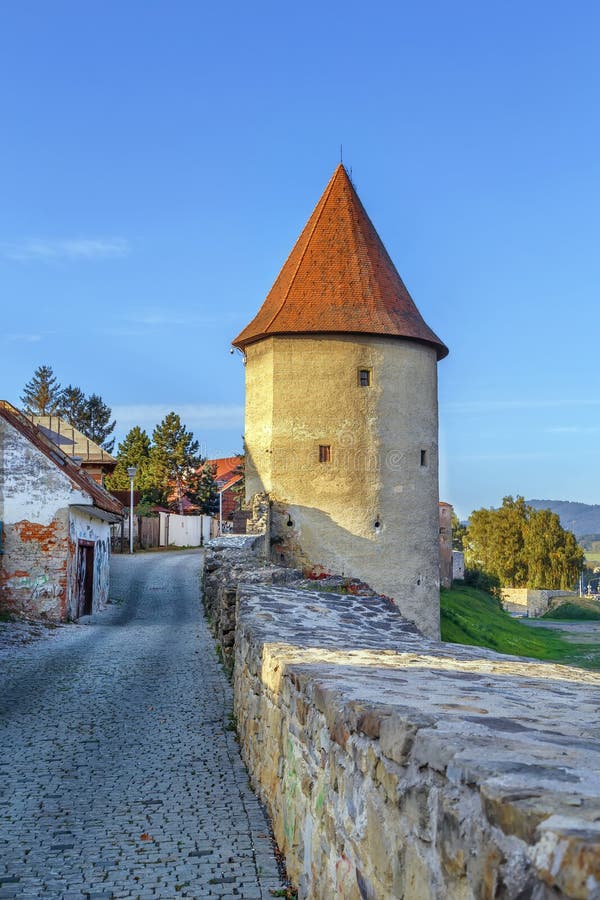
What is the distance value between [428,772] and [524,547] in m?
86.3

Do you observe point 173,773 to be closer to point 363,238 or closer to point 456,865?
point 456,865

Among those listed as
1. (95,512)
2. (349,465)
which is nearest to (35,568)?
(95,512)

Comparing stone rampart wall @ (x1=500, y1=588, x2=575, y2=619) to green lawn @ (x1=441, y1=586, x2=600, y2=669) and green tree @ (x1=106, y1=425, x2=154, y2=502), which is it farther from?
green tree @ (x1=106, y1=425, x2=154, y2=502)

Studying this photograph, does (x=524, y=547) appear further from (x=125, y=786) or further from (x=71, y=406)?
(x=125, y=786)

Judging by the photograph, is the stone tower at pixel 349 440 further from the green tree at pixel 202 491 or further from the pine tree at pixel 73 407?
the pine tree at pixel 73 407

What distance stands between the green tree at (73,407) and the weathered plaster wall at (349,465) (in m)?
55.5

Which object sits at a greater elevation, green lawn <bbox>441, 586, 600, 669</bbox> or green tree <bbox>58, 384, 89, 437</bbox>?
green tree <bbox>58, 384, 89, 437</bbox>

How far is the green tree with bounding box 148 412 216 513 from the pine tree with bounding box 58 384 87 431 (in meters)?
20.1

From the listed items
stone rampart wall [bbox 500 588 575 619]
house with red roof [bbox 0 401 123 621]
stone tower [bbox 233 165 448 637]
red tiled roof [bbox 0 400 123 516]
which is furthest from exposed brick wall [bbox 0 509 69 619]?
stone rampart wall [bbox 500 588 575 619]

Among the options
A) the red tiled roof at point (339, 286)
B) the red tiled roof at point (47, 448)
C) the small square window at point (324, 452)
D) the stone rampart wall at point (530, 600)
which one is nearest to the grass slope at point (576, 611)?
the stone rampart wall at point (530, 600)

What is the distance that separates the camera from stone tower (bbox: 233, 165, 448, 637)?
2836 cm

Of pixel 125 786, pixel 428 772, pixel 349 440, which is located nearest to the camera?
pixel 428 772

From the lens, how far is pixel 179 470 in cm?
6303

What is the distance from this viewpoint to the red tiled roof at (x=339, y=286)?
29172 mm
